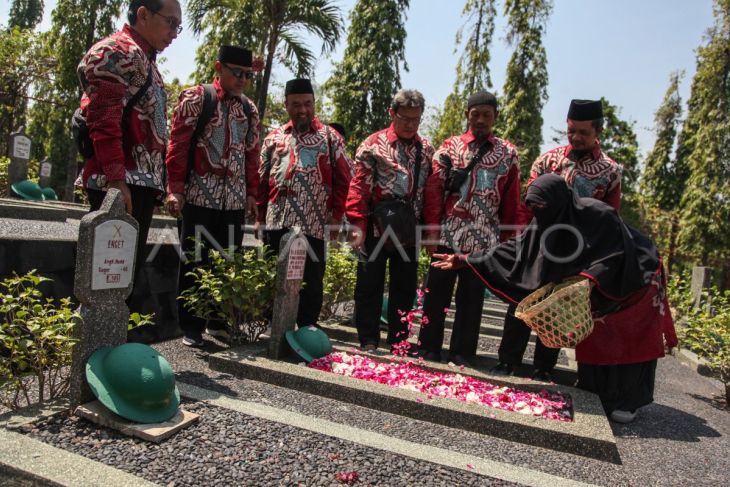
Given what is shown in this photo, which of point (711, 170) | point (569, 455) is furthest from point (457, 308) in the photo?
point (711, 170)

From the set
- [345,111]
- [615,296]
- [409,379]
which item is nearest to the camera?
[615,296]

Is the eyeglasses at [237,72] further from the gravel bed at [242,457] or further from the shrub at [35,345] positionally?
the gravel bed at [242,457]

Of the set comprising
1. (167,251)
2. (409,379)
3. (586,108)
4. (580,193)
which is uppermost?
(586,108)

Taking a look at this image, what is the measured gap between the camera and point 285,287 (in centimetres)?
380

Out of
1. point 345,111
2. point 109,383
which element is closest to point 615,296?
point 109,383

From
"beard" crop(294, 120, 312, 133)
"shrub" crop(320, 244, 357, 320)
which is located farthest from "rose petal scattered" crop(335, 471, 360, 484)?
"shrub" crop(320, 244, 357, 320)

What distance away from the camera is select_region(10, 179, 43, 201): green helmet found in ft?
32.7

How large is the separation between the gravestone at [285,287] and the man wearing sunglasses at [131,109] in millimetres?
887

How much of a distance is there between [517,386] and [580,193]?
4.81 feet

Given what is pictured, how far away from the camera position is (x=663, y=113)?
22469 mm

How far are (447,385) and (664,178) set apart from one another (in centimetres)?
2144

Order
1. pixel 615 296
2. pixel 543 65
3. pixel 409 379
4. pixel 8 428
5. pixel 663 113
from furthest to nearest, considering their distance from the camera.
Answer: pixel 663 113 → pixel 543 65 → pixel 409 379 → pixel 615 296 → pixel 8 428

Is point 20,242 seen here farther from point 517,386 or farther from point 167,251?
point 517,386

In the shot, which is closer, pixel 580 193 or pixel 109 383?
pixel 109 383
